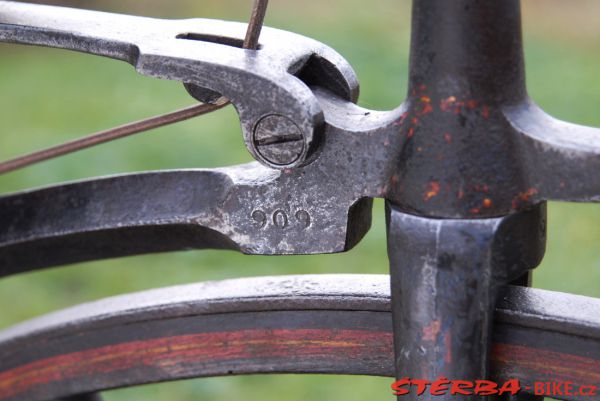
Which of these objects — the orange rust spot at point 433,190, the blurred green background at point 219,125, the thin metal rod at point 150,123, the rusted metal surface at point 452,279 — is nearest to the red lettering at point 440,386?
the rusted metal surface at point 452,279

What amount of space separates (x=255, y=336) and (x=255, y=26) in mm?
234

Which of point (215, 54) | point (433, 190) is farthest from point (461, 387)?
point (215, 54)

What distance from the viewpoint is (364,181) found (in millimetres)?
664

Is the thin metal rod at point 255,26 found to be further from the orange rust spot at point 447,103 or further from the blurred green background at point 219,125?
the blurred green background at point 219,125

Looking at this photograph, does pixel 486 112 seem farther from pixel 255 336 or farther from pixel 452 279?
pixel 255 336

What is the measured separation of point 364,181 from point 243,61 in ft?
0.37

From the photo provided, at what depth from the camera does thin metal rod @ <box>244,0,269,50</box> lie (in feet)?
2.30

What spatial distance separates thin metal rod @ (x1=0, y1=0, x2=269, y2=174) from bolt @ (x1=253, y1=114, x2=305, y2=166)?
41 millimetres

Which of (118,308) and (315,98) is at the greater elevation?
(315,98)

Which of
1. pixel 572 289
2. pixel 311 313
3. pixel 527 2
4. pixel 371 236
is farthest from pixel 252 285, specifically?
pixel 527 2

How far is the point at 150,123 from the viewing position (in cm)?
76

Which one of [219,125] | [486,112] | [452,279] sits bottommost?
[219,125]

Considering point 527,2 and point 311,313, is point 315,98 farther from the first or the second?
point 527,2

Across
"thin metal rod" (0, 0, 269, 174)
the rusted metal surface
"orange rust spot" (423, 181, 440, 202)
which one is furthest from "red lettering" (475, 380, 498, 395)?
"thin metal rod" (0, 0, 269, 174)
